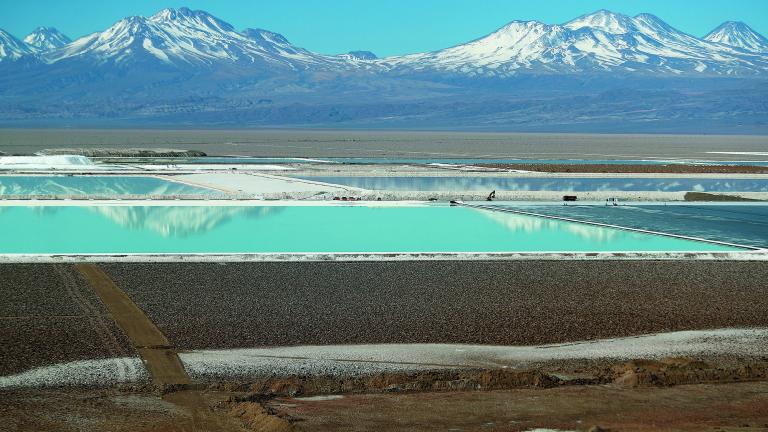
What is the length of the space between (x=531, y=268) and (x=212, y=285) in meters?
3.21

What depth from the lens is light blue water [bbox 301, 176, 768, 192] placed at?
23.4 metres

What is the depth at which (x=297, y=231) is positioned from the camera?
15.2 meters

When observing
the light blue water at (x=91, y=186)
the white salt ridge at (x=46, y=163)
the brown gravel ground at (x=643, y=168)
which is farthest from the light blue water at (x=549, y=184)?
the white salt ridge at (x=46, y=163)

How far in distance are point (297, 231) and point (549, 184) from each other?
1065 centimetres

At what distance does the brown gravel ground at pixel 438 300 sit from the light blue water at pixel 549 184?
1111 centimetres

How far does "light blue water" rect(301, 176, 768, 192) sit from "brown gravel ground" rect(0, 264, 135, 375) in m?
12.5

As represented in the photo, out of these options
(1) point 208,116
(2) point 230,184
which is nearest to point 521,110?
(1) point 208,116

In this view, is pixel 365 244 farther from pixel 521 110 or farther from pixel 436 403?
pixel 521 110

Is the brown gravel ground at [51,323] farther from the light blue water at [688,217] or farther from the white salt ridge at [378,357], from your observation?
the light blue water at [688,217]

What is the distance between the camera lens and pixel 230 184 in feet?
75.6

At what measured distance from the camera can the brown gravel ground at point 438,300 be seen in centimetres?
855

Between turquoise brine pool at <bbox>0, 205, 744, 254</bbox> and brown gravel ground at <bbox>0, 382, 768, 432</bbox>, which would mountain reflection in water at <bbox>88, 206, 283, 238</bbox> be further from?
brown gravel ground at <bbox>0, 382, 768, 432</bbox>

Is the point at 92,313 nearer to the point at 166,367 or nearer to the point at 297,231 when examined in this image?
the point at 166,367

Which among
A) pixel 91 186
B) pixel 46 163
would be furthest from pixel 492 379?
pixel 46 163
